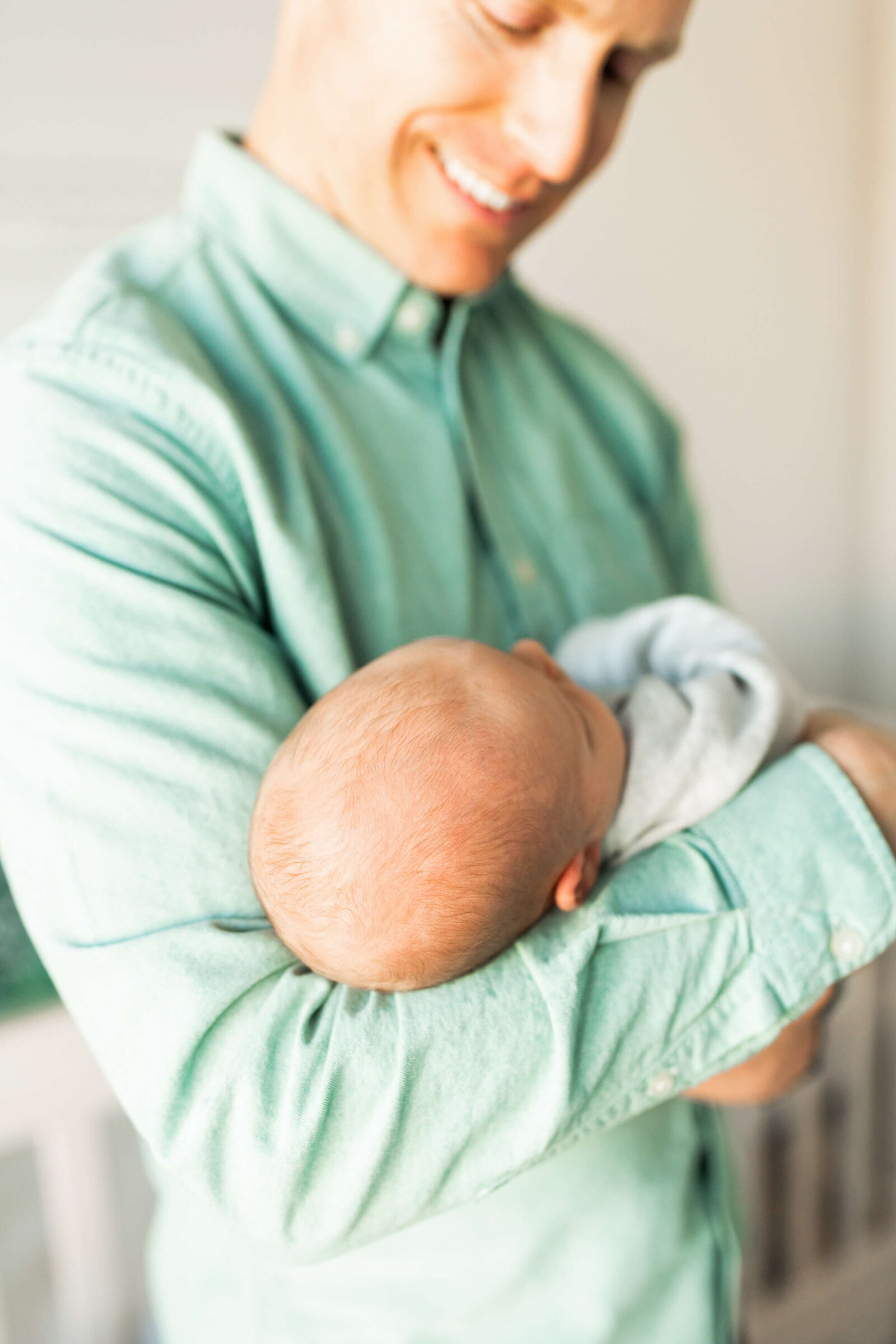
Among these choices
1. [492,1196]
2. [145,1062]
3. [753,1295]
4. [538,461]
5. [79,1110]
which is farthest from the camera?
[753,1295]

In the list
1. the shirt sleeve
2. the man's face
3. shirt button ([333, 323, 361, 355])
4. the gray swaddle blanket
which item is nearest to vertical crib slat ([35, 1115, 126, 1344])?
the shirt sleeve

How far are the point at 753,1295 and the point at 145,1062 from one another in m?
1.97

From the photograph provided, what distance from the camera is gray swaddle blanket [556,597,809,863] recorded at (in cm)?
77

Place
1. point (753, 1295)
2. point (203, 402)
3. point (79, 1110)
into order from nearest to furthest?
point (203, 402)
point (79, 1110)
point (753, 1295)

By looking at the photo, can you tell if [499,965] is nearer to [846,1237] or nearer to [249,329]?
[249,329]

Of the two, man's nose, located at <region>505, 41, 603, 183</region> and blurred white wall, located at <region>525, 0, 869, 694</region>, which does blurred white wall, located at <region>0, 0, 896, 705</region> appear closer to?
blurred white wall, located at <region>525, 0, 869, 694</region>

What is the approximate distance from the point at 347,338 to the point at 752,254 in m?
1.51

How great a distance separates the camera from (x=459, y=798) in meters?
0.67

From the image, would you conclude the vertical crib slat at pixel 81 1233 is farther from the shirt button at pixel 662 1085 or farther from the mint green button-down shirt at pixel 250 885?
the shirt button at pixel 662 1085

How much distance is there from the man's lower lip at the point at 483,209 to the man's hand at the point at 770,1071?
0.71m

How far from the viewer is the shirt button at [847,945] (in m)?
0.69

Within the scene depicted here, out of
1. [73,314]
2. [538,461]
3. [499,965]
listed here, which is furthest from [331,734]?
[538,461]

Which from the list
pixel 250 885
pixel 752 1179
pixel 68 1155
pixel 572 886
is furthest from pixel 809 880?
pixel 752 1179

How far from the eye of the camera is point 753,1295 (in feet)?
6.66
